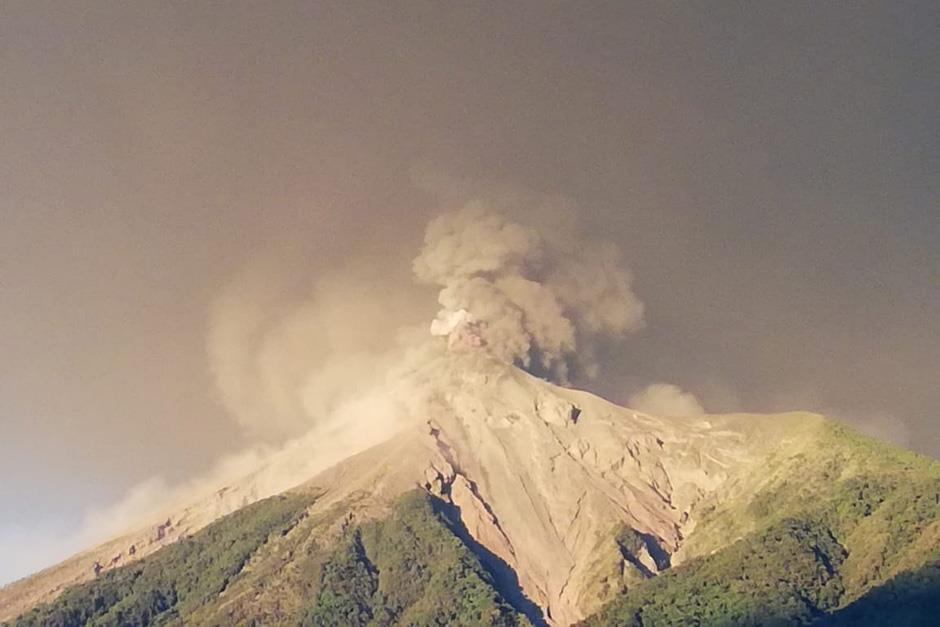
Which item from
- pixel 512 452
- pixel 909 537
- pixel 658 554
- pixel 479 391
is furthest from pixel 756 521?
pixel 479 391

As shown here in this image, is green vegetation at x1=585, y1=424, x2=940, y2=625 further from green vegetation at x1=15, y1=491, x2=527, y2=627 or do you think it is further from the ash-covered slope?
green vegetation at x1=15, y1=491, x2=527, y2=627

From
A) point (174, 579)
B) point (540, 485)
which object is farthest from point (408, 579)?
point (174, 579)

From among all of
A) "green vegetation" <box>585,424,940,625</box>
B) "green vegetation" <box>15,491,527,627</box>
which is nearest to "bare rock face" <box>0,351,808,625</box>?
"green vegetation" <box>15,491,527,627</box>

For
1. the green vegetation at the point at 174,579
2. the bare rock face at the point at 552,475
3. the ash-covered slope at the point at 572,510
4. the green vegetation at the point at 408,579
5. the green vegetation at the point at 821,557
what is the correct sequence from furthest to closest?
the bare rock face at the point at 552,475 → the green vegetation at the point at 174,579 → the green vegetation at the point at 408,579 → the ash-covered slope at the point at 572,510 → the green vegetation at the point at 821,557

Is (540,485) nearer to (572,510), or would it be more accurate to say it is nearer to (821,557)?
(572,510)

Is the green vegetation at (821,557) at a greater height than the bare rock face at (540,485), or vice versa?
the bare rock face at (540,485)

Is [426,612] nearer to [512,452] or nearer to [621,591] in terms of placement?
[621,591]

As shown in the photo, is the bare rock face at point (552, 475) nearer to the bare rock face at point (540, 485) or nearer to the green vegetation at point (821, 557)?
the bare rock face at point (540, 485)

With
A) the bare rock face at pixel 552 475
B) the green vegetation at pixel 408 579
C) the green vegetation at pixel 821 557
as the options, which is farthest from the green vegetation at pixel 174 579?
the green vegetation at pixel 821 557
